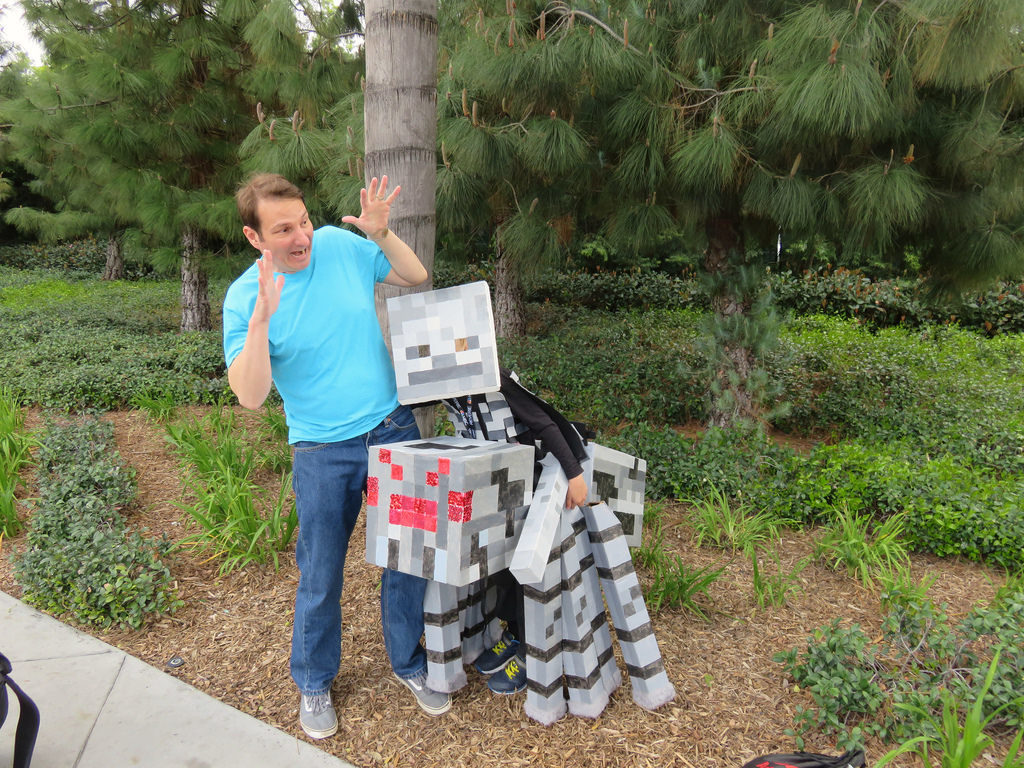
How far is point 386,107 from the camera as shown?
2197 mm

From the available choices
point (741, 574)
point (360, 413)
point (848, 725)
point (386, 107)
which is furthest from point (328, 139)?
point (848, 725)

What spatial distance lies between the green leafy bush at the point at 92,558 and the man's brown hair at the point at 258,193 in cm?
161

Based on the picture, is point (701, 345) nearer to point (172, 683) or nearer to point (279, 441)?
point (279, 441)

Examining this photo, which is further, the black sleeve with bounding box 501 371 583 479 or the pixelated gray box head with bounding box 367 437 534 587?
the black sleeve with bounding box 501 371 583 479

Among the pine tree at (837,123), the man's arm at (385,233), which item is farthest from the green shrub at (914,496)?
the man's arm at (385,233)

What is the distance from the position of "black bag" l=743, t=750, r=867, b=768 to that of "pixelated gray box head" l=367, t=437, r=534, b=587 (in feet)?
2.49

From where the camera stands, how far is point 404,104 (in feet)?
7.19

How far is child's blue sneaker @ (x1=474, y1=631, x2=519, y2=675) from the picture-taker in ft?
7.06

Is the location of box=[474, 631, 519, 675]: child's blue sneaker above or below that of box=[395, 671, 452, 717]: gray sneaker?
above

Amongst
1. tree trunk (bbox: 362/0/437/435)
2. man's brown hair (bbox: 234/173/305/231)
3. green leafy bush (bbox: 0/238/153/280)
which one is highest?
tree trunk (bbox: 362/0/437/435)

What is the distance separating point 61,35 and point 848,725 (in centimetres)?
840

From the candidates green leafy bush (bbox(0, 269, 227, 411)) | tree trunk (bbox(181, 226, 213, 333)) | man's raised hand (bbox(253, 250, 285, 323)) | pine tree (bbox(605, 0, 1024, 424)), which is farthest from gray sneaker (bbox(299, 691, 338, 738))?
tree trunk (bbox(181, 226, 213, 333))

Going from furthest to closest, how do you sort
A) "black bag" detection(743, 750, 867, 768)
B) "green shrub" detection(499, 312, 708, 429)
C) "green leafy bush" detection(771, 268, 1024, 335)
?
"green leafy bush" detection(771, 268, 1024, 335) → "green shrub" detection(499, 312, 708, 429) → "black bag" detection(743, 750, 867, 768)

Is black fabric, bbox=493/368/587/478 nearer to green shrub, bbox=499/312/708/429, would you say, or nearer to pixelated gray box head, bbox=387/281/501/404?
pixelated gray box head, bbox=387/281/501/404
